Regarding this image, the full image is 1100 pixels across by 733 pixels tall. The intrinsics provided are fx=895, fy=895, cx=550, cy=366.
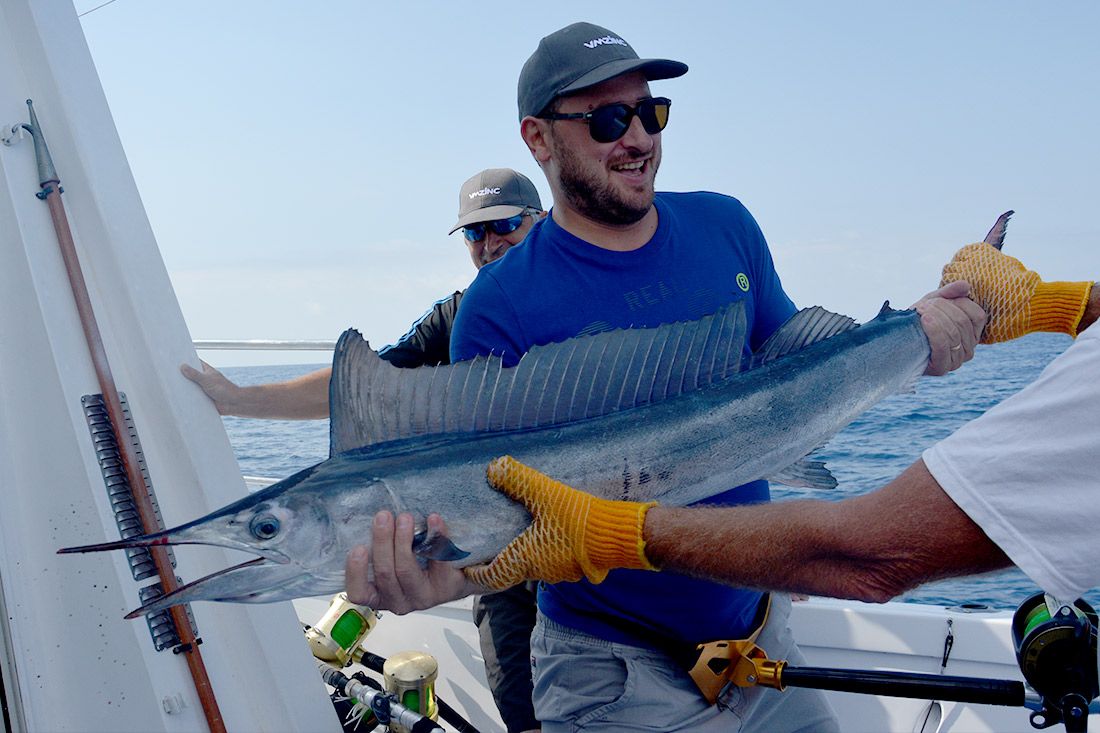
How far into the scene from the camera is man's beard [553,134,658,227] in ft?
7.13

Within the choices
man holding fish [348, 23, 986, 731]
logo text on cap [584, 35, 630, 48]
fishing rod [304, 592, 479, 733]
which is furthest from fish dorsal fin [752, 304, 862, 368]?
fishing rod [304, 592, 479, 733]

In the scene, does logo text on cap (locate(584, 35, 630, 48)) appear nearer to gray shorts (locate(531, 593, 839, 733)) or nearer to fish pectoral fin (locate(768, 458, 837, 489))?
fish pectoral fin (locate(768, 458, 837, 489))

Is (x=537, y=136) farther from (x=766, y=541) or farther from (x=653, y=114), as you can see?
(x=766, y=541)

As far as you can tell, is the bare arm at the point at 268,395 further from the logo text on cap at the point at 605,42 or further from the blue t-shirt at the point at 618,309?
the logo text on cap at the point at 605,42

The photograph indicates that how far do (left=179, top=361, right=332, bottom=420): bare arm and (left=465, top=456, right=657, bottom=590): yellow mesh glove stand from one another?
1.17 meters

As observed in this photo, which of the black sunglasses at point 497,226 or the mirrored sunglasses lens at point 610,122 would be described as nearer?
the mirrored sunglasses lens at point 610,122

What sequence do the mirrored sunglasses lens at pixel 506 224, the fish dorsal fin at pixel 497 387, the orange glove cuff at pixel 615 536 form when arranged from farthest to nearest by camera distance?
the mirrored sunglasses lens at pixel 506 224 → the fish dorsal fin at pixel 497 387 → the orange glove cuff at pixel 615 536

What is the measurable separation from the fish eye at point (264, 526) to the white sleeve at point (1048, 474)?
1.11 m

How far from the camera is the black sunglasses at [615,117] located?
2188 millimetres

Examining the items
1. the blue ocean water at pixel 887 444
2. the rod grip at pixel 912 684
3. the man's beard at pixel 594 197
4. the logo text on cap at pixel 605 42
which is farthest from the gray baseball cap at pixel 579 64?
the blue ocean water at pixel 887 444

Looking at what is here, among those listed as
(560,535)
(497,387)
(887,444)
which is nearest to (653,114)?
(497,387)

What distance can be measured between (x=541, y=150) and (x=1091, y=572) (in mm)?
1630

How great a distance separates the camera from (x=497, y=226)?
3.89 m

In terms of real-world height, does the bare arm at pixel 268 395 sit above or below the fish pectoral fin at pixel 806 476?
above
